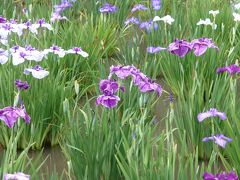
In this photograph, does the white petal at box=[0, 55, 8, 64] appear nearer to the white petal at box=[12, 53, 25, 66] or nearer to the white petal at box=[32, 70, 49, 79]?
the white petal at box=[12, 53, 25, 66]

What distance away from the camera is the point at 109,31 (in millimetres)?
3936

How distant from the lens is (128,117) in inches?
87.7

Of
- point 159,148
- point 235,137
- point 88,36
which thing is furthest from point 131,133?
point 88,36

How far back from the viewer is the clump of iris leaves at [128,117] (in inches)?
75.8

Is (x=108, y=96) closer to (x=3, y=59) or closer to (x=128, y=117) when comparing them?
(x=128, y=117)

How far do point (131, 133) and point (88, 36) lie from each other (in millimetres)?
1546

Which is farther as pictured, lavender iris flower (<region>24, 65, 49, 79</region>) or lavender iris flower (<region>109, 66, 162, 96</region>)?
lavender iris flower (<region>24, 65, 49, 79</region>)

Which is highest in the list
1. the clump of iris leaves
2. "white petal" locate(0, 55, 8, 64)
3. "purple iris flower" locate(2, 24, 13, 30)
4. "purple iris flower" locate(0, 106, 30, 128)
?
"purple iris flower" locate(2, 24, 13, 30)

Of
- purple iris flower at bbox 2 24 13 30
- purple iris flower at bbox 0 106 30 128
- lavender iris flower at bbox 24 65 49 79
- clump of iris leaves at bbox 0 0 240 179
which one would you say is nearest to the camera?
purple iris flower at bbox 0 106 30 128

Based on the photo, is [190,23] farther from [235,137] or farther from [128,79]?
[235,137]

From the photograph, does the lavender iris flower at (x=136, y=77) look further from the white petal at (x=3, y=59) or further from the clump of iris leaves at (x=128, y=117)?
the white petal at (x=3, y=59)

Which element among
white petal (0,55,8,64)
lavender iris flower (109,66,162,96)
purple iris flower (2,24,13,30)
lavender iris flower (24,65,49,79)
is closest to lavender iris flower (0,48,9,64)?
white petal (0,55,8,64)

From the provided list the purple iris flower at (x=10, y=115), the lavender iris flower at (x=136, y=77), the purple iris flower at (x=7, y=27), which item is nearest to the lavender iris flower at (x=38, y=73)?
the lavender iris flower at (x=136, y=77)

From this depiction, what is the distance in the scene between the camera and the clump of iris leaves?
1.92 m
